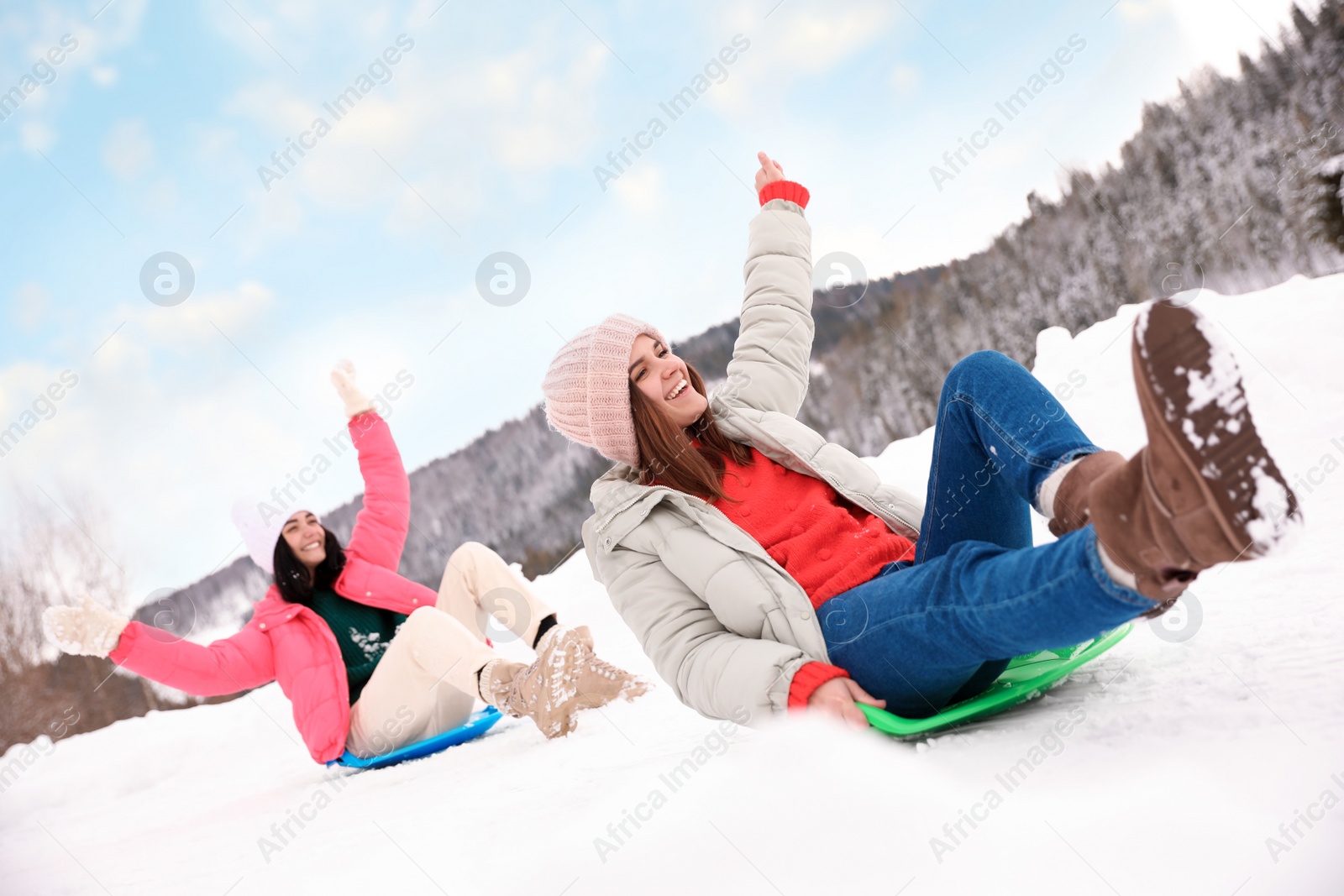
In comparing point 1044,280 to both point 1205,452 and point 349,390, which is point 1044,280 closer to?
point 349,390

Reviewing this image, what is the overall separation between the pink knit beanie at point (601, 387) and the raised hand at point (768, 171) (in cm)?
46

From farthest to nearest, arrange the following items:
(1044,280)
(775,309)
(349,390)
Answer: (1044,280) < (349,390) < (775,309)

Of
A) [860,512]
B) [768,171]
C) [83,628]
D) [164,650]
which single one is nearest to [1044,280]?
[768,171]

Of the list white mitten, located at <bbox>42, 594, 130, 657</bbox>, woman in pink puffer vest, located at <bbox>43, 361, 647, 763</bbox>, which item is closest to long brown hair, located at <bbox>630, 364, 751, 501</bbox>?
woman in pink puffer vest, located at <bbox>43, 361, 647, 763</bbox>

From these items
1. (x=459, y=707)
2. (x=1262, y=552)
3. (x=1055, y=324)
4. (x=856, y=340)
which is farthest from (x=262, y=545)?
(x=1055, y=324)

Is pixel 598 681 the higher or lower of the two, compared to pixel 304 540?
lower

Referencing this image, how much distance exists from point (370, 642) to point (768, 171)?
1549 millimetres

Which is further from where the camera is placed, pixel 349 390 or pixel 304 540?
pixel 349 390

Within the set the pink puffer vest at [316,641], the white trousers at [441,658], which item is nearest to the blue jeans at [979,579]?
the white trousers at [441,658]

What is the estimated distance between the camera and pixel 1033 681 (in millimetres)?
970

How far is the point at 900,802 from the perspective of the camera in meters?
0.78

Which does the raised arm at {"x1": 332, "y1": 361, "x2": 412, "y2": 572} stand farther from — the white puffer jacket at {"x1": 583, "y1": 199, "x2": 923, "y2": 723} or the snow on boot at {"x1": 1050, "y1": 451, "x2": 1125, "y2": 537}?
the snow on boot at {"x1": 1050, "y1": 451, "x2": 1125, "y2": 537}

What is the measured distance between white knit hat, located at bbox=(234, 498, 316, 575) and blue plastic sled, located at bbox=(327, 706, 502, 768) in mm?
548

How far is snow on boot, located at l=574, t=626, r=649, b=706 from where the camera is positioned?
1.74 meters
